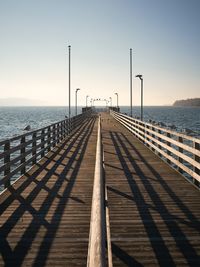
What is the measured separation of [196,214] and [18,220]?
3.64 m

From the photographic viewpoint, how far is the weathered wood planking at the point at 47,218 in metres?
4.66

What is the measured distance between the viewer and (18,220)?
20.0 feet

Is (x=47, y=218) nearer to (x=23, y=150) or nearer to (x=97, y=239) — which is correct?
(x=97, y=239)

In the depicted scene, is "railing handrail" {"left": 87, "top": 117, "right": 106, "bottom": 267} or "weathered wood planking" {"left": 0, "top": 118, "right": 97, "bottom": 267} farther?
"weathered wood planking" {"left": 0, "top": 118, "right": 97, "bottom": 267}

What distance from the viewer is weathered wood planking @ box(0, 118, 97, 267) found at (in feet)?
15.3

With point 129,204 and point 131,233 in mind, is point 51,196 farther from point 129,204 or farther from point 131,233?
point 131,233

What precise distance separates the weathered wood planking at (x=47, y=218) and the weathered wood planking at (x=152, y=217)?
629mm

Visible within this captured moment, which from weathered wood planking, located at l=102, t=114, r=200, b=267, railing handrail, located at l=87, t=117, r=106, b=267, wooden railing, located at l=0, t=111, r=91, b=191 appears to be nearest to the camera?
railing handrail, located at l=87, t=117, r=106, b=267

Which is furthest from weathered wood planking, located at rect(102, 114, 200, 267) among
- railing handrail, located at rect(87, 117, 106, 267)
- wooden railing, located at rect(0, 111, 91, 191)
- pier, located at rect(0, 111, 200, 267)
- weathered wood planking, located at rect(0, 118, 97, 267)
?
wooden railing, located at rect(0, 111, 91, 191)

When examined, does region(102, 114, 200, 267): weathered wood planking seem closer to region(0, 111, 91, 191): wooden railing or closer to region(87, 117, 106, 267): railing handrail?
region(87, 117, 106, 267): railing handrail

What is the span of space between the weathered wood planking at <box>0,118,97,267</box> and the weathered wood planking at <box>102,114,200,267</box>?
2.07ft

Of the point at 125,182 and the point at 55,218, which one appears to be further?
the point at 125,182

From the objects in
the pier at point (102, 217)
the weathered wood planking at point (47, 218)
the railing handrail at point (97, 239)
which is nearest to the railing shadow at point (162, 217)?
the pier at point (102, 217)

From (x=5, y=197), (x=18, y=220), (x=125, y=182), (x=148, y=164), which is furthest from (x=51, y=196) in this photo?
(x=148, y=164)
